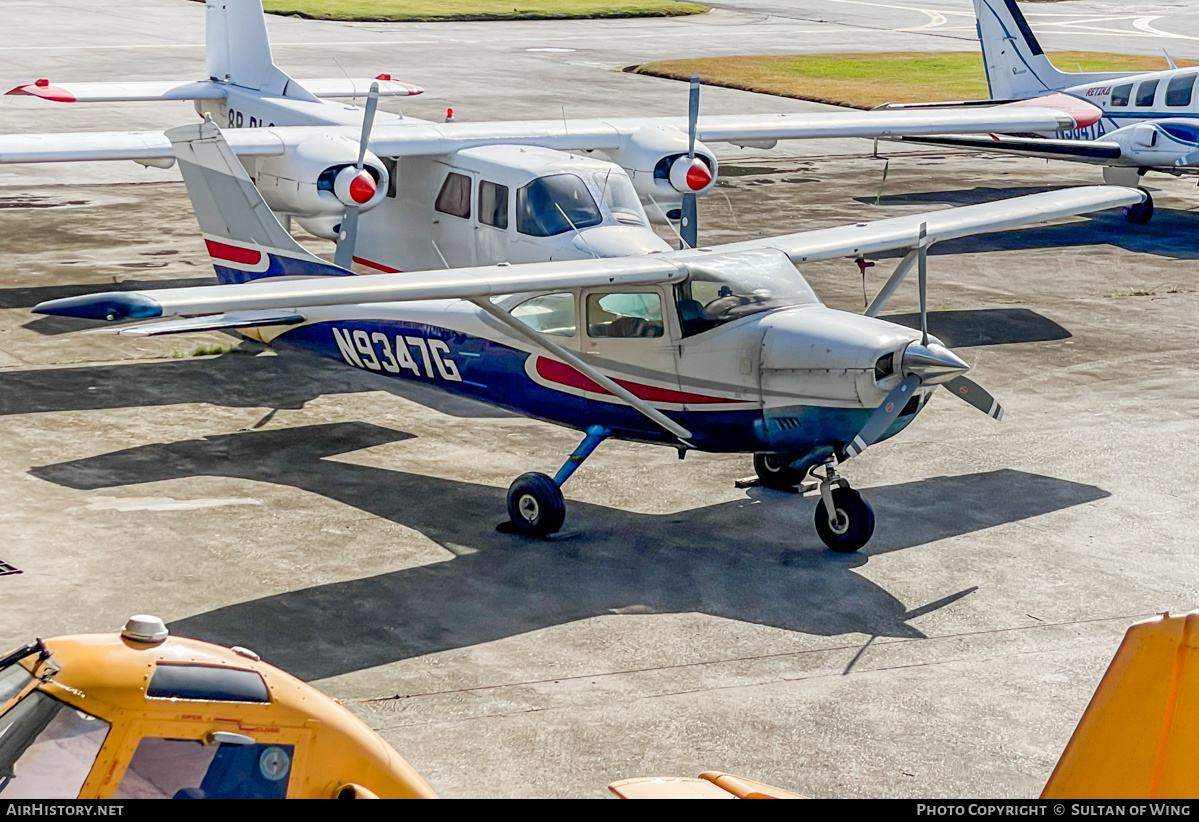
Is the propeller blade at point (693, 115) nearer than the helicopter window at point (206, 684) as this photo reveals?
No

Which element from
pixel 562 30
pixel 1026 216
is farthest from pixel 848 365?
pixel 562 30

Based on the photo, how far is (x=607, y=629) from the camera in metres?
9.83

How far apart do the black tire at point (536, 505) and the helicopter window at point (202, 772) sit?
20.5ft

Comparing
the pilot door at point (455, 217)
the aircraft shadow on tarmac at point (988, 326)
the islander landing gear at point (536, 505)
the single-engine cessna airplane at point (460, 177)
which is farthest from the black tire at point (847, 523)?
the aircraft shadow on tarmac at point (988, 326)

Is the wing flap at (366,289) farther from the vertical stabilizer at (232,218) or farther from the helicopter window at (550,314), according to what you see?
the vertical stabilizer at (232,218)

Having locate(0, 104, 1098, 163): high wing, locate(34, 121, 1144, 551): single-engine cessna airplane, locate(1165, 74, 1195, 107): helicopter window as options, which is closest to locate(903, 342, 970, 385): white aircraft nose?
locate(34, 121, 1144, 551): single-engine cessna airplane

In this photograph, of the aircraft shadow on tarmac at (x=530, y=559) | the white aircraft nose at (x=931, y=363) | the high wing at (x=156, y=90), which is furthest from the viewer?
the high wing at (x=156, y=90)

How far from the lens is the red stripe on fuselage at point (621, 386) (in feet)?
37.8

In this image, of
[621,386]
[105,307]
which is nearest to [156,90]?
[621,386]

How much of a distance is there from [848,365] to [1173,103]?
18.5 meters

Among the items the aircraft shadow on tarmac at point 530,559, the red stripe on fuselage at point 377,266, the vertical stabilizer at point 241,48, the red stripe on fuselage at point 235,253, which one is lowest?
the aircraft shadow on tarmac at point 530,559

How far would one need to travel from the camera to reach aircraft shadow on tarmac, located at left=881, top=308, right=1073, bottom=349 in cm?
1791

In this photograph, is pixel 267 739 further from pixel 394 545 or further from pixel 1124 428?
pixel 1124 428

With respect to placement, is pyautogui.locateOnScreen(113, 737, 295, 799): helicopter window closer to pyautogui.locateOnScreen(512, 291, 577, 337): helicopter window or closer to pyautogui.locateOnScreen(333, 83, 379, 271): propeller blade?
pyautogui.locateOnScreen(512, 291, 577, 337): helicopter window
